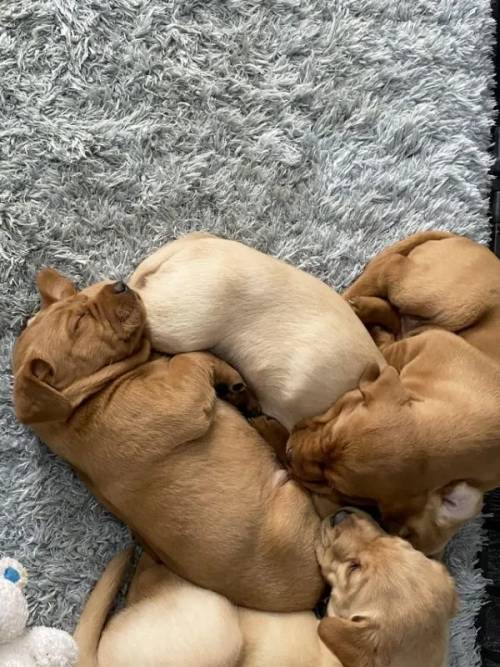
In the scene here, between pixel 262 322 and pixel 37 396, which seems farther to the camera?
pixel 262 322

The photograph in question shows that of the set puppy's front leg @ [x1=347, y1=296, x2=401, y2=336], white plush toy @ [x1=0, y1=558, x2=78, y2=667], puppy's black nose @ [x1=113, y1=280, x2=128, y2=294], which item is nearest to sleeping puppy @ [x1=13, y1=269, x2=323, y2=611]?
puppy's black nose @ [x1=113, y1=280, x2=128, y2=294]

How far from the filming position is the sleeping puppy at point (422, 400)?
8.65 feet

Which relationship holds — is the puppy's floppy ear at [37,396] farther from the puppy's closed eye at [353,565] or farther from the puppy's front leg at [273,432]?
the puppy's closed eye at [353,565]

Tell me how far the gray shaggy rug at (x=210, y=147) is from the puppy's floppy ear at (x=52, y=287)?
0.14 metres

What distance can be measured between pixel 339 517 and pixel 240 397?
18.1 inches

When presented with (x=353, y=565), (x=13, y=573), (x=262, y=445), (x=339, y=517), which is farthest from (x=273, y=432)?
(x=13, y=573)

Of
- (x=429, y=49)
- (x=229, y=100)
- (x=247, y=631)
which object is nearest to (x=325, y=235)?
(x=229, y=100)

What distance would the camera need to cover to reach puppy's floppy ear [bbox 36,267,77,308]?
2.81 metres

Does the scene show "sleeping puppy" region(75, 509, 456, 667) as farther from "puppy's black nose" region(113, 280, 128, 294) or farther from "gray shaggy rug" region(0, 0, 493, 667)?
"puppy's black nose" region(113, 280, 128, 294)

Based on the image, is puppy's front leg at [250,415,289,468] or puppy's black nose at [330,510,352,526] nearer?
puppy's black nose at [330,510,352,526]

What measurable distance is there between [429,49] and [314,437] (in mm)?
1441

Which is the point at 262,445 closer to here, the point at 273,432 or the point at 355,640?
the point at 273,432

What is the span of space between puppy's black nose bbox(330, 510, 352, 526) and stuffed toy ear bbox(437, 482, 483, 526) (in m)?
0.27

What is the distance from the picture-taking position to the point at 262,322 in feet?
9.05
